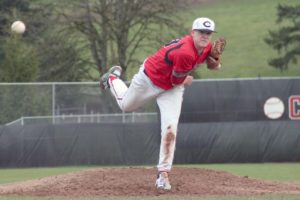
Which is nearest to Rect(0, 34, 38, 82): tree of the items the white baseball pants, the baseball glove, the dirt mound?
the dirt mound

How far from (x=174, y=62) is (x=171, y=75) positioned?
258 millimetres

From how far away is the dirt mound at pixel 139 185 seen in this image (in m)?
10.0

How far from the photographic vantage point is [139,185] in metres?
10.4

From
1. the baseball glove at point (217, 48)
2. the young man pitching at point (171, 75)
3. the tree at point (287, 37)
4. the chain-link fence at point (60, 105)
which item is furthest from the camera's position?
the tree at point (287, 37)

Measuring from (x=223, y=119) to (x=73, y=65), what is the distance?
14.3 meters

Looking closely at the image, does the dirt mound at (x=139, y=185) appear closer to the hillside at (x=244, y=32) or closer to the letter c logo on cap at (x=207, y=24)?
the letter c logo on cap at (x=207, y=24)

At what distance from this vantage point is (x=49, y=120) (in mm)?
19391

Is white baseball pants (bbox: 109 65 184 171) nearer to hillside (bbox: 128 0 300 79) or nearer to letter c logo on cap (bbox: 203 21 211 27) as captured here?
letter c logo on cap (bbox: 203 21 211 27)

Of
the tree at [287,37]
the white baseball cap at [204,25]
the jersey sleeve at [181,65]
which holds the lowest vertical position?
the jersey sleeve at [181,65]

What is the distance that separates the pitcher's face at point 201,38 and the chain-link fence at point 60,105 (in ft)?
32.1

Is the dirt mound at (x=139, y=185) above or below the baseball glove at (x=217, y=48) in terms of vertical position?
below

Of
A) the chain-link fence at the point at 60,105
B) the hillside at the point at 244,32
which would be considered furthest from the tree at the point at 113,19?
the chain-link fence at the point at 60,105

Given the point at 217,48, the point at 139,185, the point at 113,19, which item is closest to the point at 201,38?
the point at 217,48

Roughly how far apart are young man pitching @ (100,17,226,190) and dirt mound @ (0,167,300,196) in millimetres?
402
